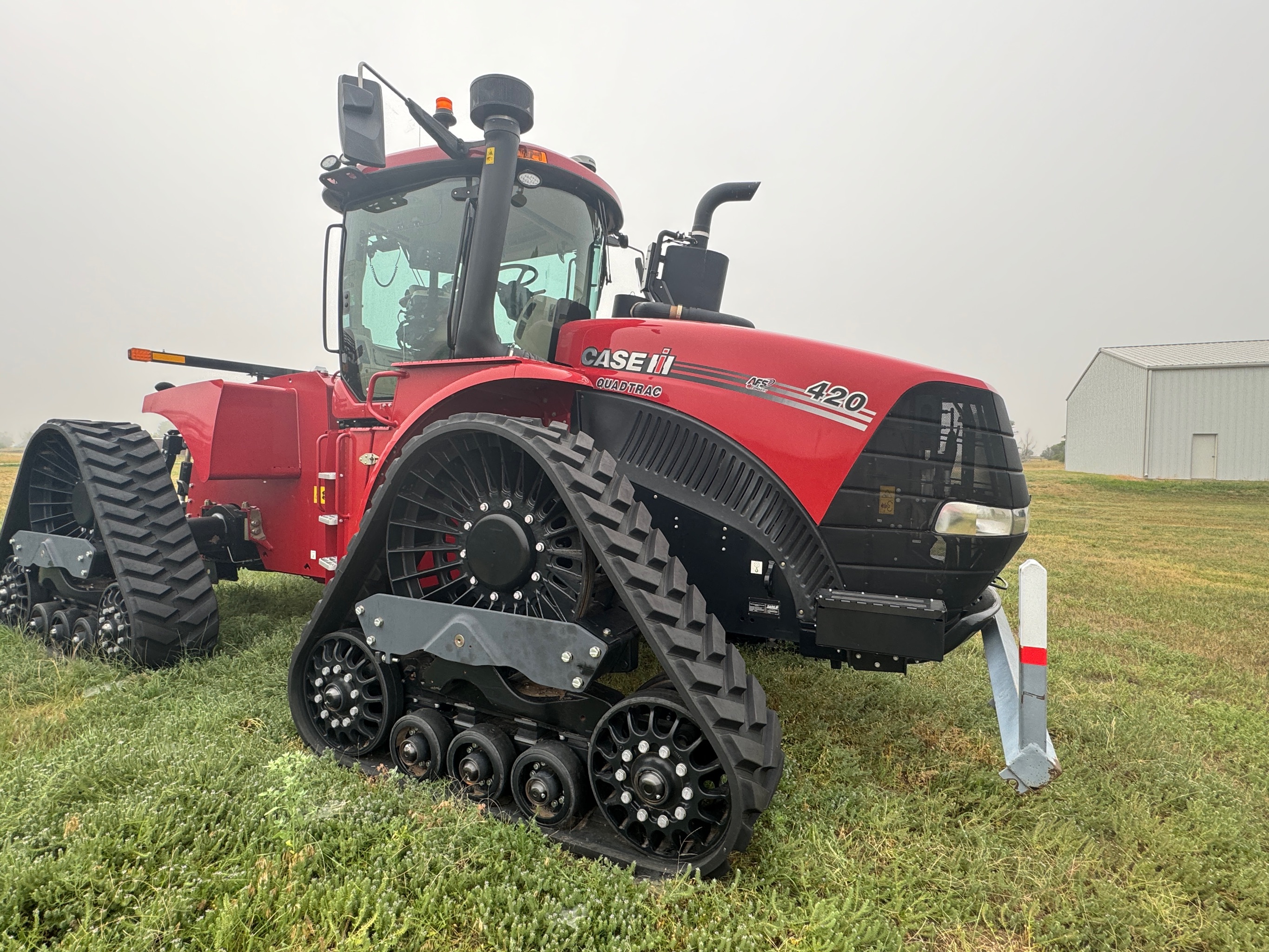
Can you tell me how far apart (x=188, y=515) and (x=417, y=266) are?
249cm

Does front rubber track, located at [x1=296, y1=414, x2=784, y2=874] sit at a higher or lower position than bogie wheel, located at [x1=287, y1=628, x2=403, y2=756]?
higher

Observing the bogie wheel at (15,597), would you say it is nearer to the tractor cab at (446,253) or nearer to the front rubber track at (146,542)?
the front rubber track at (146,542)

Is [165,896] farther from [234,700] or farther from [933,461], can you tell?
[933,461]

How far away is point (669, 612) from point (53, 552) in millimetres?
4261

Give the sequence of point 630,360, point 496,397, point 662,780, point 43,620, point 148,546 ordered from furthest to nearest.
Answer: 1. point 43,620
2. point 148,546
3. point 496,397
4. point 630,360
5. point 662,780

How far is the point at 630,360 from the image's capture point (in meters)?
2.92

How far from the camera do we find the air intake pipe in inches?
139

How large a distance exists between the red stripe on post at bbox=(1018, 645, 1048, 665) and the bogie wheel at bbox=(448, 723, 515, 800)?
→ 6.65 ft

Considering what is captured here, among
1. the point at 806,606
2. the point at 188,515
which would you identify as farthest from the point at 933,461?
the point at 188,515

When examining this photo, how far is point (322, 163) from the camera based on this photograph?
380 cm

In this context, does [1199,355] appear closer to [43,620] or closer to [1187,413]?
[1187,413]

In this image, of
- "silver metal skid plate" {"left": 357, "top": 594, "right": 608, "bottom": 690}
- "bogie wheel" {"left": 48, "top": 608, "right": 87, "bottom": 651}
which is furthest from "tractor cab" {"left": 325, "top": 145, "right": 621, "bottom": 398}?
"bogie wheel" {"left": 48, "top": 608, "right": 87, "bottom": 651}

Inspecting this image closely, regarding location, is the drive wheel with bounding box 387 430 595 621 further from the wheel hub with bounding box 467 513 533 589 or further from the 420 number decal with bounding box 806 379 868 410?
the 420 number decal with bounding box 806 379 868 410

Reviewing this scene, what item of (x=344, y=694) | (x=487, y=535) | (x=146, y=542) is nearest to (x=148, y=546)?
(x=146, y=542)
